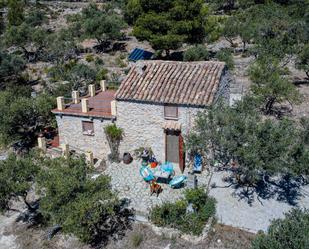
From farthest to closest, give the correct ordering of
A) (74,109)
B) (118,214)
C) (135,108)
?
(74,109) < (135,108) < (118,214)

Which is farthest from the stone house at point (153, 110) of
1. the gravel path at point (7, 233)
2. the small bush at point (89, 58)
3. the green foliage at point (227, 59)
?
the small bush at point (89, 58)

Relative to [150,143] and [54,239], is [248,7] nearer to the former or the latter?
[150,143]

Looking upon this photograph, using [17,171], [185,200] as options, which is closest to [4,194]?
[17,171]

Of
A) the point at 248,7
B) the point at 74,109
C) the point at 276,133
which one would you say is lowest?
the point at 248,7

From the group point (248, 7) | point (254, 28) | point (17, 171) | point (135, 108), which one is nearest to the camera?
point (17, 171)

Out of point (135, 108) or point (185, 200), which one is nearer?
point (185, 200)

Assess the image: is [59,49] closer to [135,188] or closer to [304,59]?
[304,59]

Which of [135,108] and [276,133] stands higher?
[276,133]
